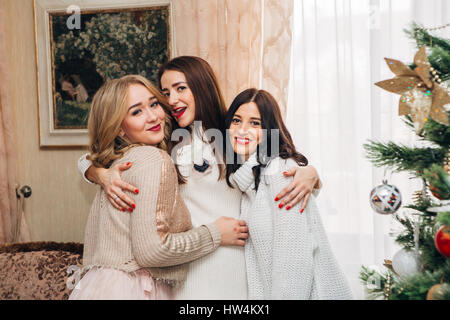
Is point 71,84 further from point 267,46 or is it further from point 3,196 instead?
point 267,46

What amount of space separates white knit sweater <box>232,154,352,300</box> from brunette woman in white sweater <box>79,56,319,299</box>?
0.04m

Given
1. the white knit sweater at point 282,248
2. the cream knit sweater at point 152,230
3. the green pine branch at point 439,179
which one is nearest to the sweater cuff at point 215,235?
the cream knit sweater at point 152,230

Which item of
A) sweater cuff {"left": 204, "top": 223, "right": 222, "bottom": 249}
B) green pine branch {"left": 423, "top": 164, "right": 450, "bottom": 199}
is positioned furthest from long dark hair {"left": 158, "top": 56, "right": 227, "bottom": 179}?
green pine branch {"left": 423, "top": 164, "right": 450, "bottom": 199}

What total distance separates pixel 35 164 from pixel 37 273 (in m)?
0.75

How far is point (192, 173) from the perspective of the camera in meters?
1.26

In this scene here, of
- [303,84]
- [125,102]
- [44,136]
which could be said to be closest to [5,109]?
[44,136]

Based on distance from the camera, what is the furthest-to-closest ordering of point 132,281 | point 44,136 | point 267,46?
1. point 44,136
2. point 267,46
3. point 132,281

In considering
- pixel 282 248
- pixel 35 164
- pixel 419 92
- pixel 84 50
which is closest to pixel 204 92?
pixel 282 248

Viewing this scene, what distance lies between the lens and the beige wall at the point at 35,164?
201cm

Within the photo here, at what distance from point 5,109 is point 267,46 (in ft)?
4.68

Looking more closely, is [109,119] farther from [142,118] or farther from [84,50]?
[84,50]

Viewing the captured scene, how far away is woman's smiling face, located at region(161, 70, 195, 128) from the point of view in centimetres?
130

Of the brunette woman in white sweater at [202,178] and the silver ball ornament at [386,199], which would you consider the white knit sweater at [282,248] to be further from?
the silver ball ornament at [386,199]

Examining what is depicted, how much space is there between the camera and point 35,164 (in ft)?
6.73
